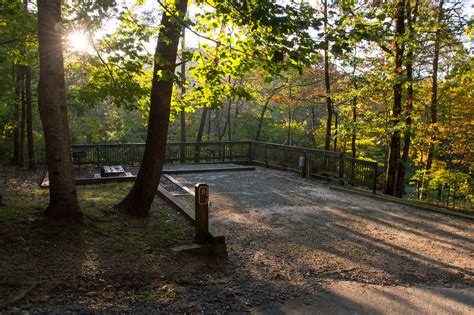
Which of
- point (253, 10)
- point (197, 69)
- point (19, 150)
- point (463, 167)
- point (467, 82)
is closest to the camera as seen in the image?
point (253, 10)

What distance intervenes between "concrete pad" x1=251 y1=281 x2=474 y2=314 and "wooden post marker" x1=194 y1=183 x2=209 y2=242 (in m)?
1.67

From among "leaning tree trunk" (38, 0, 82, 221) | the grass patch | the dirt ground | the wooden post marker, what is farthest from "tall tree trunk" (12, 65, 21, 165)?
the wooden post marker

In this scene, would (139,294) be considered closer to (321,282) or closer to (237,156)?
(321,282)

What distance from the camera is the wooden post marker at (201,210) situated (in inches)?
195

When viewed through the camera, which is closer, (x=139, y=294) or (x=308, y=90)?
(x=139, y=294)

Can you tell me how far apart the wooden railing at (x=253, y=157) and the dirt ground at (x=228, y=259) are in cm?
315

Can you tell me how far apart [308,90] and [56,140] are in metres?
16.2

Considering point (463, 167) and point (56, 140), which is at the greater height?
point (56, 140)

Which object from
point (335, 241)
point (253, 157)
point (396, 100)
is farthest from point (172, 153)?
point (335, 241)

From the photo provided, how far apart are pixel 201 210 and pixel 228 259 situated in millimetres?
795

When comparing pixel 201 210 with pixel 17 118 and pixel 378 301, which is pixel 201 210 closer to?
pixel 378 301

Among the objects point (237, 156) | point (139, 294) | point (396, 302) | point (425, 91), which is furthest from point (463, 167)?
point (139, 294)

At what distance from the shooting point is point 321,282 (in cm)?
440

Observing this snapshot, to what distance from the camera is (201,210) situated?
16.4 ft
